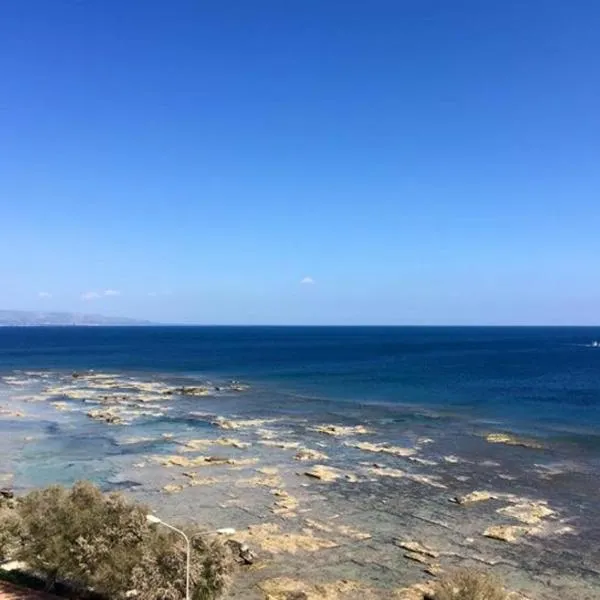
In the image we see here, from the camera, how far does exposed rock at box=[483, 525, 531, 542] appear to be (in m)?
35.8

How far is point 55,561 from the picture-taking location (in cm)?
2748

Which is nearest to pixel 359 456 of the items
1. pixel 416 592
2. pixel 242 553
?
pixel 242 553

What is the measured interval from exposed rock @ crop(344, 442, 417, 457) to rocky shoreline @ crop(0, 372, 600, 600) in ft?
0.62

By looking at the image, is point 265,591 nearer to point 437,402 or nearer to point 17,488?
point 17,488

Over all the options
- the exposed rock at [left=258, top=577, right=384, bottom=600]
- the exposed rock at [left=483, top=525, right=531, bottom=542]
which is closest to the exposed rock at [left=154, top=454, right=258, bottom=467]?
the exposed rock at [left=483, top=525, right=531, bottom=542]

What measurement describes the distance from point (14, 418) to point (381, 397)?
168 ft

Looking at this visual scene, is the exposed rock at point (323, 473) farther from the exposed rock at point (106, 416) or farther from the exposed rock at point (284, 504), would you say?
the exposed rock at point (106, 416)

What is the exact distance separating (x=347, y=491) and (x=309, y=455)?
35.6 ft

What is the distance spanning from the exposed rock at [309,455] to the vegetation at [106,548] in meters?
26.6

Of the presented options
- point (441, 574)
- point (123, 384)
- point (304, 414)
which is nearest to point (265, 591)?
point (441, 574)

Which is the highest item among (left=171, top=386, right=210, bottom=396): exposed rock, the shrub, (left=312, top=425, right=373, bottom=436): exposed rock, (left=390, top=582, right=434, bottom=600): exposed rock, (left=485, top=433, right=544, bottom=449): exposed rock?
the shrub

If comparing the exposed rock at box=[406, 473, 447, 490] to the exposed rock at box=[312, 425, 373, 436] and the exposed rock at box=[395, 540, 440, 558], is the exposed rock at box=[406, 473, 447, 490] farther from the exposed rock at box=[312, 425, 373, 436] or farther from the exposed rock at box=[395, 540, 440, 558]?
the exposed rock at box=[312, 425, 373, 436]

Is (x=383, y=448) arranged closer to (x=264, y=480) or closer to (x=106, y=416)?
(x=264, y=480)

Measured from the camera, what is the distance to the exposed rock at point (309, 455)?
5467cm
